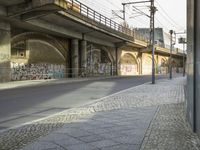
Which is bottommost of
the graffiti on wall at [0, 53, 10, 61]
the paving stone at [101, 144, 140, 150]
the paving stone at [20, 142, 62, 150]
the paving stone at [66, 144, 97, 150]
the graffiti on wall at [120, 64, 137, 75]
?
the paving stone at [101, 144, 140, 150]

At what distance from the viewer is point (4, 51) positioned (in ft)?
92.0

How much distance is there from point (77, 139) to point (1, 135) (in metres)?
1.68

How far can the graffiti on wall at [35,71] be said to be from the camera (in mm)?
32781

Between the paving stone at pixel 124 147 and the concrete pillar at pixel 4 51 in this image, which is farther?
the concrete pillar at pixel 4 51

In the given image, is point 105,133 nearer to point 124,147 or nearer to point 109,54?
point 124,147

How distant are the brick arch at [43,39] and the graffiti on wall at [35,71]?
6.18ft

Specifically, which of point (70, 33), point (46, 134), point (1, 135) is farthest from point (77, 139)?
point (70, 33)

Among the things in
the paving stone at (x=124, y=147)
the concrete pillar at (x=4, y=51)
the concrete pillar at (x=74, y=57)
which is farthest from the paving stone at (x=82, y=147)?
the concrete pillar at (x=74, y=57)

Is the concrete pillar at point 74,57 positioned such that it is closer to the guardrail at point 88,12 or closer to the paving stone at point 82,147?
the guardrail at point 88,12

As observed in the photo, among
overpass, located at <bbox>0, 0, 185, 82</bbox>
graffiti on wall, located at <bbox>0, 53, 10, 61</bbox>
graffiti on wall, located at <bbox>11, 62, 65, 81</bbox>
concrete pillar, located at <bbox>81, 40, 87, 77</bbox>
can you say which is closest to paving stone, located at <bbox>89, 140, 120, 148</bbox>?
overpass, located at <bbox>0, 0, 185, 82</bbox>

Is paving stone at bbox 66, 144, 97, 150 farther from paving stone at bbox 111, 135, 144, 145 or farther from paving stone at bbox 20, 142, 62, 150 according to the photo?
paving stone at bbox 111, 135, 144, 145

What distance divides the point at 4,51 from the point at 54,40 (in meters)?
11.6

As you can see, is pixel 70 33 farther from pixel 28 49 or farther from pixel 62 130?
pixel 62 130

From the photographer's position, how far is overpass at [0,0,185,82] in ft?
89.1
